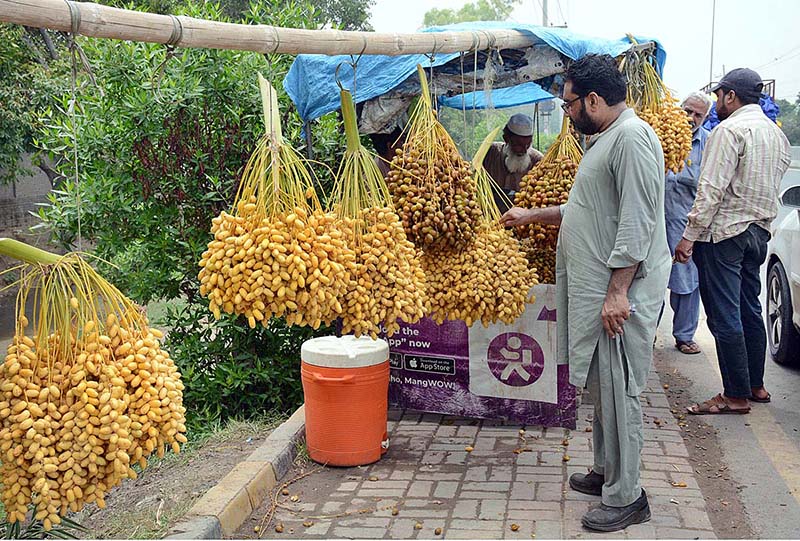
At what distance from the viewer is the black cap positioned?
5.36 m

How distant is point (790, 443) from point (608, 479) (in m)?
1.90

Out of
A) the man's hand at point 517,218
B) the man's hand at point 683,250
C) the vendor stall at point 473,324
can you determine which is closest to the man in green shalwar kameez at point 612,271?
the man's hand at point 517,218

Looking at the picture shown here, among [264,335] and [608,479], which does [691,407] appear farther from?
[264,335]

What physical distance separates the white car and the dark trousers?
1.02 m

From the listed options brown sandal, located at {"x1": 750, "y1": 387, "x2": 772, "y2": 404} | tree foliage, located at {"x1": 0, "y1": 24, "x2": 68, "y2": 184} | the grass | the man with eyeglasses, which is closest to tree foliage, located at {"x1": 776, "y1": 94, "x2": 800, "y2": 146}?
the man with eyeglasses

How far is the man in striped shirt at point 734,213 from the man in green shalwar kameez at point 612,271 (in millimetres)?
1667

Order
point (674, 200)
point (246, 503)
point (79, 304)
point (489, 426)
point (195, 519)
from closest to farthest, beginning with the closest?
point (79, 304) < point (195, 519) < point (246, 503) < point (489, 426) < point (674, 200)

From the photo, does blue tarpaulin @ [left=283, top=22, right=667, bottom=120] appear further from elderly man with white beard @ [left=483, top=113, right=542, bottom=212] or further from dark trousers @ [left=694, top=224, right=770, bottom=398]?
dark trousers @ [left=694, top=224, right=770, bottom=398]

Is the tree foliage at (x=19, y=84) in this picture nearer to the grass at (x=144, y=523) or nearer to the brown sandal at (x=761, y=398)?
the grass at (x=144, y=523)

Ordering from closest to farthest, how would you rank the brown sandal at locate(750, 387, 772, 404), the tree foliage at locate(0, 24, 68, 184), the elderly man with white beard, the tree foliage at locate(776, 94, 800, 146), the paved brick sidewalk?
1. the paved brick sidewalk
2. the brown sandal at locate(750, 387, 772, 404)
3. the elderly man with white beard
4. the tree foliage at locate(0, 24, 68, 184)
5. the tree foliage at locate(776, 94, 800, 146)

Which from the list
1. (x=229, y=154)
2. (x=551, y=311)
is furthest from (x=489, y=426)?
(x=229, y=154)

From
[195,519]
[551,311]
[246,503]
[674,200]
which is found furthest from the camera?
[674,200]

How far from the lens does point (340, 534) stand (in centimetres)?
384

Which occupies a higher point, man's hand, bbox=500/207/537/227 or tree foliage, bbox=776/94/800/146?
man's hand, bbox=500/207/537/227
